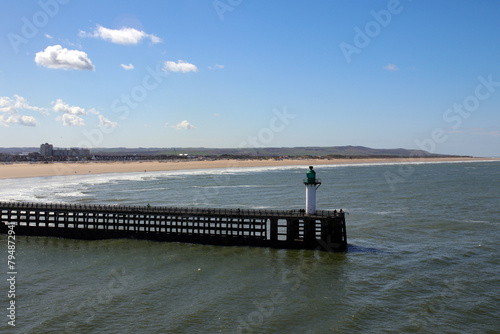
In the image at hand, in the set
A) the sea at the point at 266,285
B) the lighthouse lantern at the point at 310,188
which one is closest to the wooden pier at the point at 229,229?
the lighthouse lantern at the point at 310,188

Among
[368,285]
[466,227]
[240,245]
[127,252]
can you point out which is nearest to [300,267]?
[368,285]

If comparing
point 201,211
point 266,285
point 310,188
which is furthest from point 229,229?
point 266,285

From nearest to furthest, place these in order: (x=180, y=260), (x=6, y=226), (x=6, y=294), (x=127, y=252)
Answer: (x=6, y=294) → (x=180, y=260) → (x=127, y=252) → (x=6, y=226)

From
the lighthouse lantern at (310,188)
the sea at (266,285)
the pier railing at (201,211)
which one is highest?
the lighthouse lantern at (310,188)

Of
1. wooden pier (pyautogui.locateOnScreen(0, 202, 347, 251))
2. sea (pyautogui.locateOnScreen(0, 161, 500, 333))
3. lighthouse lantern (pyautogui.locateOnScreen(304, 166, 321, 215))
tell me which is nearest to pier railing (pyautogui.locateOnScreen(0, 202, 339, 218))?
wooden pier (pyautogui.locateOnScreen(0, 202, 347, 251))

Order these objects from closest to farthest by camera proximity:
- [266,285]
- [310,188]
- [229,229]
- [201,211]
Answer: [266,285], [310,188], [229,229], [201,211]

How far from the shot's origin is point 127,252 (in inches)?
1292

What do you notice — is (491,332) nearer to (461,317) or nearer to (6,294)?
(461,317)

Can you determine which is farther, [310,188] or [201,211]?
[201,211]

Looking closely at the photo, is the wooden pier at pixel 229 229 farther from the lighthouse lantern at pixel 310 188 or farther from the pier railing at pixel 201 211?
the lighthouse lantern at pixel 310 188

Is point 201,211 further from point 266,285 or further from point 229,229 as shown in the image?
point 266,285

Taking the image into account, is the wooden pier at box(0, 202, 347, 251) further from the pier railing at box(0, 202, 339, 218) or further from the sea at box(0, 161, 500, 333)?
the sea at box(0, 161, 500, 333)

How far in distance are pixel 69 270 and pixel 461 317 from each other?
2441 cm

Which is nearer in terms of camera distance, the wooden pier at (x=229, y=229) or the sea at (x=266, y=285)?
the sea at (x=266, y=285)
